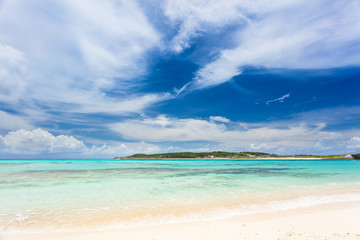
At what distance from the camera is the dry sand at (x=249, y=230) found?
6.06 m

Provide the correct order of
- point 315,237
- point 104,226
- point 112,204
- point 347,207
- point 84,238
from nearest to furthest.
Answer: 1. point 315,237
2. point 84,238
3. point 104,226
4. point 347,207
5. point 112,204

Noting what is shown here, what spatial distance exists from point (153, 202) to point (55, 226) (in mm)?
4973

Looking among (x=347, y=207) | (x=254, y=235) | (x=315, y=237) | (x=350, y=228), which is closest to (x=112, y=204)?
(x=254, y=235)

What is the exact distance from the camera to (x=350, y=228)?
21.5 ft

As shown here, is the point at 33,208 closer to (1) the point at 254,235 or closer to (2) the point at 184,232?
(2) the point at 184,232

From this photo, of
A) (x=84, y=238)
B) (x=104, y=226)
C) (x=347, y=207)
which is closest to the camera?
(x=84, y=238)

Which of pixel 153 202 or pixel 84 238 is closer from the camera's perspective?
pixel 84 238

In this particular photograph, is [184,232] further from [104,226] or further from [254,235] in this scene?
[104,226]

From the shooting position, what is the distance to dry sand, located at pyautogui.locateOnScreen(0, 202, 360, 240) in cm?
606

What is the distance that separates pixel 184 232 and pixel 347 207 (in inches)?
361

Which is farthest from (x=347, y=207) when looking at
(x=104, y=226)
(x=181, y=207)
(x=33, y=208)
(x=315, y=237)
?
(x=33, y=208)

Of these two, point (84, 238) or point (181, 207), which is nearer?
point (84, 238)

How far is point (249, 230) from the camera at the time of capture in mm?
6586

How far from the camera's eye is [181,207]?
384 inches
